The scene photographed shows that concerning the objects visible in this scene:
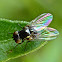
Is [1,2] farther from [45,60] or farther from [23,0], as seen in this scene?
[45,60]

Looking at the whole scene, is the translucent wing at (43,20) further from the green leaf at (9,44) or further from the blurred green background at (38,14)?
the blurred green background at (38,14)

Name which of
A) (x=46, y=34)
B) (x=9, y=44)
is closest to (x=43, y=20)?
(x=46, y=34)

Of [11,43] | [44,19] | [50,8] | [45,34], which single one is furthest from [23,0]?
[11,43]

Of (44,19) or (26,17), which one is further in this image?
(26,17)

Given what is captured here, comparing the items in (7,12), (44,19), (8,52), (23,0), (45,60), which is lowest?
(45,60)

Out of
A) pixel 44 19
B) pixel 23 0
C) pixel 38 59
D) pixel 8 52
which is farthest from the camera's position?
pixel 23 0

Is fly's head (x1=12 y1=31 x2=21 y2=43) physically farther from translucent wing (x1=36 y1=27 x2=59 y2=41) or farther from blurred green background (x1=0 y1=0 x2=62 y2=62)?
blurred green background (x1=0 y1=0 x2=62 y2=62)

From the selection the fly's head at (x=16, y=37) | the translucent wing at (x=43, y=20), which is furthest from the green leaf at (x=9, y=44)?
the translucent wing at (x=43, y=20)
